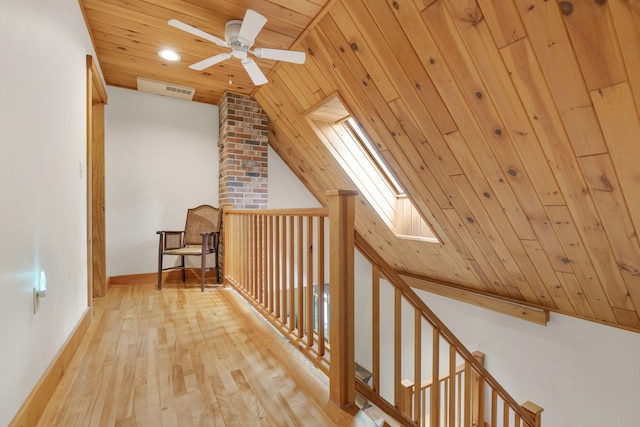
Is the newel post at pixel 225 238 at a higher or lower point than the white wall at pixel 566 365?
higher

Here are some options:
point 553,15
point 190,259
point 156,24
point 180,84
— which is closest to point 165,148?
point 180,84

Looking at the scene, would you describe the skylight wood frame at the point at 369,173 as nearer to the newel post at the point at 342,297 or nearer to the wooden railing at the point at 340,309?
the wooden railing at the point at 340,309

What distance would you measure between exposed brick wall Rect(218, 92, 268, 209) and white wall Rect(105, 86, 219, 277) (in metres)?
0.31

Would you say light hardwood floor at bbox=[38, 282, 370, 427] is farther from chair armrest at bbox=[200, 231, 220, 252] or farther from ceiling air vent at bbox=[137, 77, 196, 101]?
ceiling air vent at bbox=[137, 77, 196, 101]

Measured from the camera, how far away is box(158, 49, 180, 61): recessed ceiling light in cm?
276

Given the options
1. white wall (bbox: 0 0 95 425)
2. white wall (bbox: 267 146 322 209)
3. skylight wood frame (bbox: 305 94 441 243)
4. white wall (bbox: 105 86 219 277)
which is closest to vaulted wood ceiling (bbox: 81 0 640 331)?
skylight wood frame (bbox: 305 94 441 243)

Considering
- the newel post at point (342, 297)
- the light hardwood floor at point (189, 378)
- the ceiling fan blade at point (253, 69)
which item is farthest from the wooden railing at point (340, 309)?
the ceiling fan blade at point (253, 69)

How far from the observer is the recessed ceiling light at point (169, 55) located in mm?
2756

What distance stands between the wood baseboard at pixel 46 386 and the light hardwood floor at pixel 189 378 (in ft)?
0.13

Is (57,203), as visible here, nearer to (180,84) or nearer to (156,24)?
(156,24)

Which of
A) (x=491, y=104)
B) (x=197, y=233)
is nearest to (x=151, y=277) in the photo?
(x=197, y=233)

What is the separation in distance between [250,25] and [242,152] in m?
2.04

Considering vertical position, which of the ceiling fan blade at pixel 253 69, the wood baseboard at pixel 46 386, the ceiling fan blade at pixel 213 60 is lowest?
the wood baseboard at pixel 46 386

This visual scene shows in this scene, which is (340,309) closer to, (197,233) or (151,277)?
(197,233)
